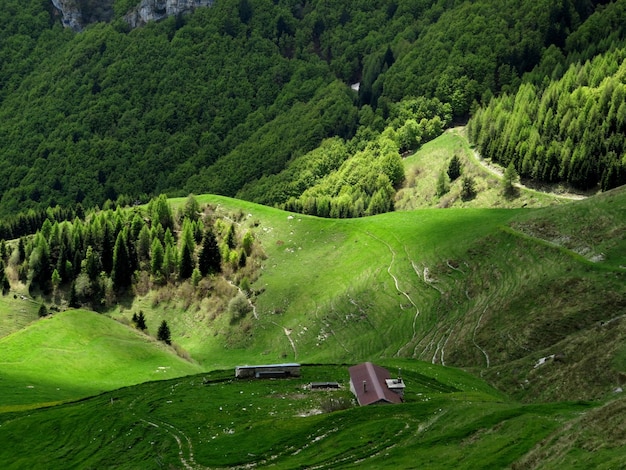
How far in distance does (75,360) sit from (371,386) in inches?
2114

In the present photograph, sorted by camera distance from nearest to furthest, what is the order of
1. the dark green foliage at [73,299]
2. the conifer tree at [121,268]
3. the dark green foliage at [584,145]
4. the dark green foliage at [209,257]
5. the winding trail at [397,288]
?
A: the winding trail at [397,288]
the dark green foliage at [73,299]
the dark green foliage at [209,257]
the conifer tree at [121,268]
the dark green foliage at [584,145]

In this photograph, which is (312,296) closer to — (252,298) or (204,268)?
(252,298)

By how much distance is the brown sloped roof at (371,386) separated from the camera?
6025cm

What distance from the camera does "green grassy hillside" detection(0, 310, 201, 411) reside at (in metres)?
81.6

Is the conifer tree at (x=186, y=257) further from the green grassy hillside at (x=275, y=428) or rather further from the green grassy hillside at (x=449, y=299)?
the green grassy hillside at (x=275, y=428)

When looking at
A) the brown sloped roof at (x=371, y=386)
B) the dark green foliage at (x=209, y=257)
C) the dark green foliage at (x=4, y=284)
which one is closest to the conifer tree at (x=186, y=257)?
the dark green foliage at (x=209, y=257)

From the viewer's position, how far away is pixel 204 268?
156 metres

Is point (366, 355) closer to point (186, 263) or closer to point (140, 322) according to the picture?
point (140, 322)

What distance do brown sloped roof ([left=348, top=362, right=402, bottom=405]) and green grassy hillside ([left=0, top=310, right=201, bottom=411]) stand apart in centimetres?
3598

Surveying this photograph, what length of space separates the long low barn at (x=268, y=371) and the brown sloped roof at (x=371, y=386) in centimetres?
976

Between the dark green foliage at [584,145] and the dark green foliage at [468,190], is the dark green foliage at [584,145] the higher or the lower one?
the higher one

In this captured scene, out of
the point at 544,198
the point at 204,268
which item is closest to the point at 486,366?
the point at 204,268

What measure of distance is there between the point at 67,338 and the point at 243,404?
51.3 meters

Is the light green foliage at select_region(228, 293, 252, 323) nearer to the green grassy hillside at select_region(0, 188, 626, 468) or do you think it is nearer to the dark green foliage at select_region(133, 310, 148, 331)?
the green grassy hillside at select_region(0, 188, 626, 468)
